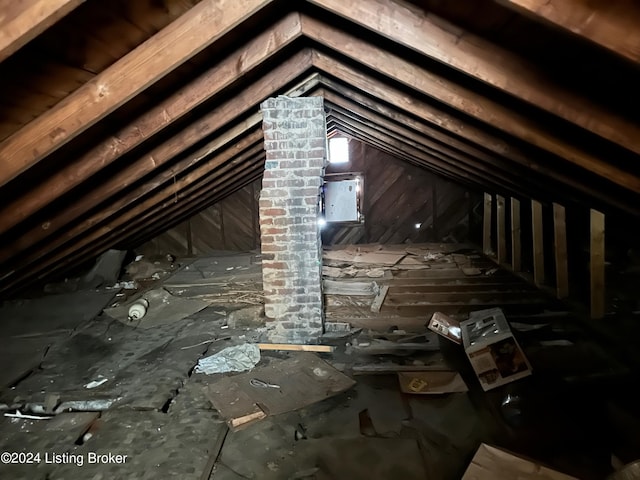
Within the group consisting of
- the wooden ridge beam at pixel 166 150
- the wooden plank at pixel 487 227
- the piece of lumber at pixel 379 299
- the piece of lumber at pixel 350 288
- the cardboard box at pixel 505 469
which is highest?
the wooden ridge beam at pixel 166 150

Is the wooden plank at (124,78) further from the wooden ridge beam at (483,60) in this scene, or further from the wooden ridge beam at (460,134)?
the wooden ridge beam at (460,134)

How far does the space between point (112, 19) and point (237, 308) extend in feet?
10.2

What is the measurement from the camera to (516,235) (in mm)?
4590

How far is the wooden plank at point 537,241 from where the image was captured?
387 cm

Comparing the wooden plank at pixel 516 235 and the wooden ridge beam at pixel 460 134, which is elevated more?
the wooden ridge beam at pixel 460 134

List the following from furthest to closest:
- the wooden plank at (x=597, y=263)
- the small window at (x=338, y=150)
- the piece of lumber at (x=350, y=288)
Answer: the small window at (x=338, y=150)
the piece of lumber at (x=350, y=288)
the wooden plank at (x=597, y=263)

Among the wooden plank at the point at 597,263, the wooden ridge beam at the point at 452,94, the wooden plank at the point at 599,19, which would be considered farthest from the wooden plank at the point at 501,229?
the wooden plank at the point at 599,19

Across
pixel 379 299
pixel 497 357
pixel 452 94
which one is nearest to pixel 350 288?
pixel 379 299

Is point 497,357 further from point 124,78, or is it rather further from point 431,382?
point 124,78

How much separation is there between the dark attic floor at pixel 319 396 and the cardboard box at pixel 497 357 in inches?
2.8

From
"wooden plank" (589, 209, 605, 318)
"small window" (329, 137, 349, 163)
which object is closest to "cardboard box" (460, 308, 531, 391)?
"wooden plank" (589, 209, 605, 318)

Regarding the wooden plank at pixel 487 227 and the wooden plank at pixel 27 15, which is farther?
the wooden plank at pixel 487 227

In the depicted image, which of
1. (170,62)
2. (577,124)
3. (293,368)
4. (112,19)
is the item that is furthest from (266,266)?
(577,124)

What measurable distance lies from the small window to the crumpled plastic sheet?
4646 mm
